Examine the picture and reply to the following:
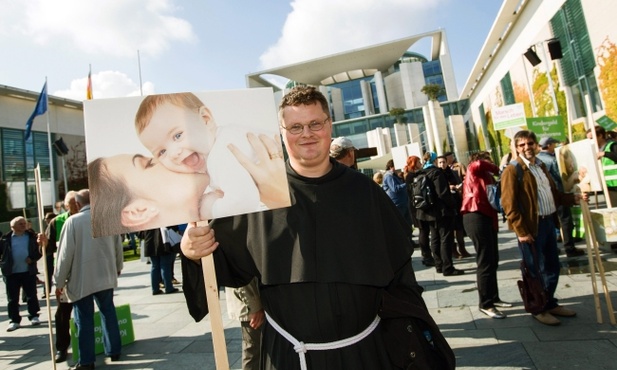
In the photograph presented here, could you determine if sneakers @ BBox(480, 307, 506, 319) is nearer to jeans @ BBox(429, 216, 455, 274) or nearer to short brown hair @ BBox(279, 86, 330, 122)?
jeans @ BBox(429, 216, 455, 274)

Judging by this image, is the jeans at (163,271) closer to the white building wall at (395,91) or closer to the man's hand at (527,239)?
the man's hand at (527,239)

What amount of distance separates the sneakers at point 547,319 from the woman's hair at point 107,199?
404 centimetres

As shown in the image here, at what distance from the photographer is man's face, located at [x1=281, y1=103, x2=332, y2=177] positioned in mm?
1768

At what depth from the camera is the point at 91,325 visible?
4188 millimetres

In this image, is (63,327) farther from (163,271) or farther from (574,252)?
(574,252)

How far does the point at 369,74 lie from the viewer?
66.1m

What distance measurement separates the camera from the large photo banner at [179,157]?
151 cm

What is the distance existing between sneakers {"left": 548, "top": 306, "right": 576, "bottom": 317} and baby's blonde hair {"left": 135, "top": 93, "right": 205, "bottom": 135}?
4209 mm

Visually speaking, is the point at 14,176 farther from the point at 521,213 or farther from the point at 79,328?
the point at 521,213

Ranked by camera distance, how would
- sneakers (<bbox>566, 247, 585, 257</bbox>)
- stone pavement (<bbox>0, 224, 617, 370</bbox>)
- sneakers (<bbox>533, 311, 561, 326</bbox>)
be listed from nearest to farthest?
stone pavement (<bbox>0, 224, 617, 370</bbox>) < sneakers (<bbox>533, 311, 561, 326</bbox>) < sneakers (<bbox>566, 247, 585, 257</bbox>)

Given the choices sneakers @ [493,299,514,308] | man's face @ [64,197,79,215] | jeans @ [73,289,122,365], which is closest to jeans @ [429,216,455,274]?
sneakers @ [493,299,514,308]

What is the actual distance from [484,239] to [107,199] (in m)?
4.00

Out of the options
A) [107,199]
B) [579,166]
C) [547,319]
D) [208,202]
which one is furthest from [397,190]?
[107,199]

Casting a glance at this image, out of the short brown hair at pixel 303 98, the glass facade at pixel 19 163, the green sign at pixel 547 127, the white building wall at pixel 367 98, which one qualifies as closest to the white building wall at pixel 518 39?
the green sign at pixel 547 127
